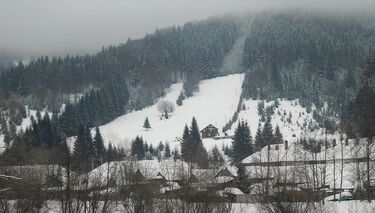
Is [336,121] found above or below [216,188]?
above

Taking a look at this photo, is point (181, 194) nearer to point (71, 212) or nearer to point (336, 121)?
point (71, 212)

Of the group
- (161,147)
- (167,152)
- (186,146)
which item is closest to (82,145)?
(186,146)

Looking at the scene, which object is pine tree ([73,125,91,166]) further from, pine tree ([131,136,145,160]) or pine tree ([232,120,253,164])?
pine tree ([232,120,253,164])

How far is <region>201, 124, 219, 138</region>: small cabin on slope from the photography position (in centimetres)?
19262

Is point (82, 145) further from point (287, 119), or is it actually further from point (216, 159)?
point (287, 119)

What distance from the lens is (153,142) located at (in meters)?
180

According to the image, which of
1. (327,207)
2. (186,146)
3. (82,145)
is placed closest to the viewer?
(327,207)

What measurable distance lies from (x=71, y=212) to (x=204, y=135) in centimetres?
13630

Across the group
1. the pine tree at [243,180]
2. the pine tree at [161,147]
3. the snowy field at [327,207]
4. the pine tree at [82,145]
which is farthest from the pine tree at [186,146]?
the snowy field at [327,207]

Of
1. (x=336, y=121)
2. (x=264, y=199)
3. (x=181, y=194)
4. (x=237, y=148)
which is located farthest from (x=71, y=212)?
(x=336, y=121)

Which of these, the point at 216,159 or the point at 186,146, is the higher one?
the point at 186,146

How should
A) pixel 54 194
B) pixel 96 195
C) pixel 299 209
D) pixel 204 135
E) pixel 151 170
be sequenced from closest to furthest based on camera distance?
pixel 299 209, pixel 96 195, pixel 54 194, pixel 151 170, pixel 204 135

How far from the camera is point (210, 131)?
19350 centimetres

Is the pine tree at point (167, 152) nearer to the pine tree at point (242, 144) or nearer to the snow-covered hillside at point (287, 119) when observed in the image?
the pine tree at point (242, 144)
